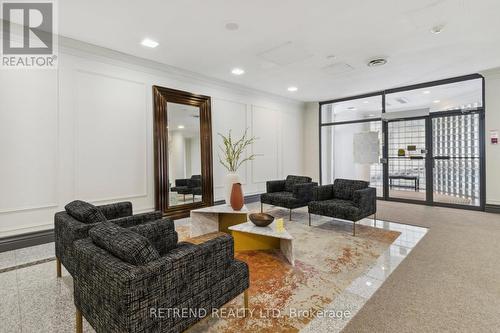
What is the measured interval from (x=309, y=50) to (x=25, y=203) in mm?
4640

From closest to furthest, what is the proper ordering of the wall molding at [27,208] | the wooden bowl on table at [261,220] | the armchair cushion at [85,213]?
1. the armchair cushion at [85,213]
2. the wooden bowl on table at [261,220]
3. the wall molding at [27,208]

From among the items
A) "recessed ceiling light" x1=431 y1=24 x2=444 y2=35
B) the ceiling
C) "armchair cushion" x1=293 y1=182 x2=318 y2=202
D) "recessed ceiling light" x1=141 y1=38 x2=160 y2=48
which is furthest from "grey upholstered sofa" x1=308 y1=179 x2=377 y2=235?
"recessed ceiling light" x1=141 y1=38 x2=160 y2=48

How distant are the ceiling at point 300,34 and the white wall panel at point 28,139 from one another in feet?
2.82

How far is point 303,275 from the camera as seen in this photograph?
2.54 meters

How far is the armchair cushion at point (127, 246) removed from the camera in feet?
4.40

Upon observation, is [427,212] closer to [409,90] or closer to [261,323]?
[409,90]

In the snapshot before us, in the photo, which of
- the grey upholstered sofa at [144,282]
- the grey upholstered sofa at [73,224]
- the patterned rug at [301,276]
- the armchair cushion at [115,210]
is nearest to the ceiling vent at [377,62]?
the patterned rug at [301,276]

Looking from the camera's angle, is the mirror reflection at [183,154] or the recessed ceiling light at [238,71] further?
the recessed ceiling light at [238,71]

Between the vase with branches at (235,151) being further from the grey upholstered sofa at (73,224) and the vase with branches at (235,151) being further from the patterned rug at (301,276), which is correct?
the grey upholstered sofa at (73,224)

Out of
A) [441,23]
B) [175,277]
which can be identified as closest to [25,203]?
[175,277]

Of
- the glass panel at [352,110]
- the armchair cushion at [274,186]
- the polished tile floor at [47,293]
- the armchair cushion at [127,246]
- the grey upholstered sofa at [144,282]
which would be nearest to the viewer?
the grey upholstered sofa at [144,282]

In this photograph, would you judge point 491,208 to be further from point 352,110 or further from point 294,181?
point 294,181

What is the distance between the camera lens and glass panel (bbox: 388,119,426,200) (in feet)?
19.9

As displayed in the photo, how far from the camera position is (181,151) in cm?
490
